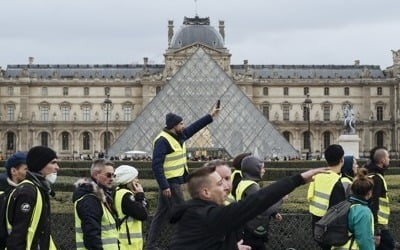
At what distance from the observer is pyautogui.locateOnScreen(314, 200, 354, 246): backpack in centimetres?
776

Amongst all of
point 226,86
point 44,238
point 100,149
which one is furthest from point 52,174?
point 100,149

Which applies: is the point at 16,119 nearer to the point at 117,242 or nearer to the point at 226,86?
the point at 226,86

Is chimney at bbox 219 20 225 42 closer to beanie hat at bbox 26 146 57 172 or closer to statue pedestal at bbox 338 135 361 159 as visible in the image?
statue pedestal at bbox 338 135 361 159

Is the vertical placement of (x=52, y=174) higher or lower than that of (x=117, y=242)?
higher

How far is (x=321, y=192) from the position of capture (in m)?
8.88

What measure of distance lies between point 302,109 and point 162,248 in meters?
74.0

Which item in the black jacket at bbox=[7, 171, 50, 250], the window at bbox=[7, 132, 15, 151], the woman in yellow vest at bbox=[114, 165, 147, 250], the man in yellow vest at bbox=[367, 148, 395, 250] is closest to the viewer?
the black jacket at bbox=[7, 171, 50, 250]

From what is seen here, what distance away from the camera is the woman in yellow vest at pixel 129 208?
8.09m

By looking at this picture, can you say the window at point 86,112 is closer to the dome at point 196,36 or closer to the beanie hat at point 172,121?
the dome at point 196,36

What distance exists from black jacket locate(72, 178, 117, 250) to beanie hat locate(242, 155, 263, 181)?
1.69 metres

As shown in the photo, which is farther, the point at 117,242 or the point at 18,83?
the point at 18,83

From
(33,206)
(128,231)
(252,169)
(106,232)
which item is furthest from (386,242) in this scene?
(33,206)

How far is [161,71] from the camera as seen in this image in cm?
8394

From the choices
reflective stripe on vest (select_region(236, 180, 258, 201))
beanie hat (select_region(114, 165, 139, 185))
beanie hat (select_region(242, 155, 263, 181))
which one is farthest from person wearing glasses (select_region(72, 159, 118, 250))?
beanie hat (select_region(242, 155, 263, 181))
